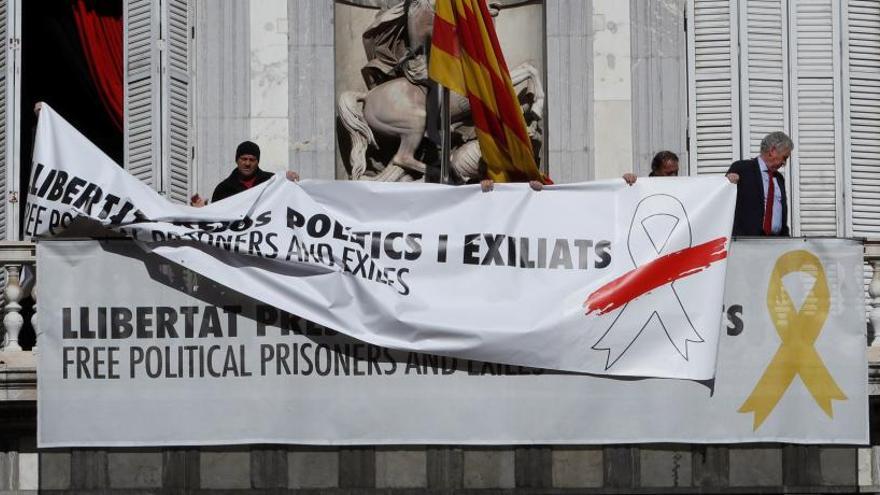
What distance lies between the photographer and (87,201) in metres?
18.0

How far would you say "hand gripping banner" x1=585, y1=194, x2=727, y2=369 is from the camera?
17781mm

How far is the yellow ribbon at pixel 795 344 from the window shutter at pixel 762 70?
2490mm

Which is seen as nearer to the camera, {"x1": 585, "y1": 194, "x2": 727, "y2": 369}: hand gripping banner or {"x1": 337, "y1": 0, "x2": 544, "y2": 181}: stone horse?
{"x1": 585, "y1": 194, "x2": 727, "y2": 369}: hand gripping banner

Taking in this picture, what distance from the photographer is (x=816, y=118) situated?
20703mm

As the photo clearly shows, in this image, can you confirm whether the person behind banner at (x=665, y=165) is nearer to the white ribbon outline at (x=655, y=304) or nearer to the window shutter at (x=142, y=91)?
the white ribbon outline at (x=655, y=304)

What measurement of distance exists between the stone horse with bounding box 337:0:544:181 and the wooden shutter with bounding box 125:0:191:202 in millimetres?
1207

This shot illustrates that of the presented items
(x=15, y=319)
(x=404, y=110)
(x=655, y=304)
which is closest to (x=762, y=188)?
(x=655, y=304)

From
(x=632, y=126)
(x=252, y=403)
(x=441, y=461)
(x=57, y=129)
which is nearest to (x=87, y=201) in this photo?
(x=57, y=129)

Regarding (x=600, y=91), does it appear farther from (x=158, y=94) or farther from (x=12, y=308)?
(x=12, y=308)

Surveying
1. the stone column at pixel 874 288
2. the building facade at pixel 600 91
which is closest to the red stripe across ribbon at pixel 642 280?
the stone column at pixel 874 288

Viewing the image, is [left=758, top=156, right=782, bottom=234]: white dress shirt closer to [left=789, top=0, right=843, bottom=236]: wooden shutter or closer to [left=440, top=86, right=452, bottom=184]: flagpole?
[left=789, top=0, right=843, bottom=236]: wooden shutter

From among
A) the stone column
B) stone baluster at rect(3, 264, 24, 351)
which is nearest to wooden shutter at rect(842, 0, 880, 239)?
the stone column

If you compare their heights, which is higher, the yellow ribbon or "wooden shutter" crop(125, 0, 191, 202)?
"wooden shutter" crop(125, 0, 191, 202)

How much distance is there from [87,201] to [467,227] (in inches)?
97.5
